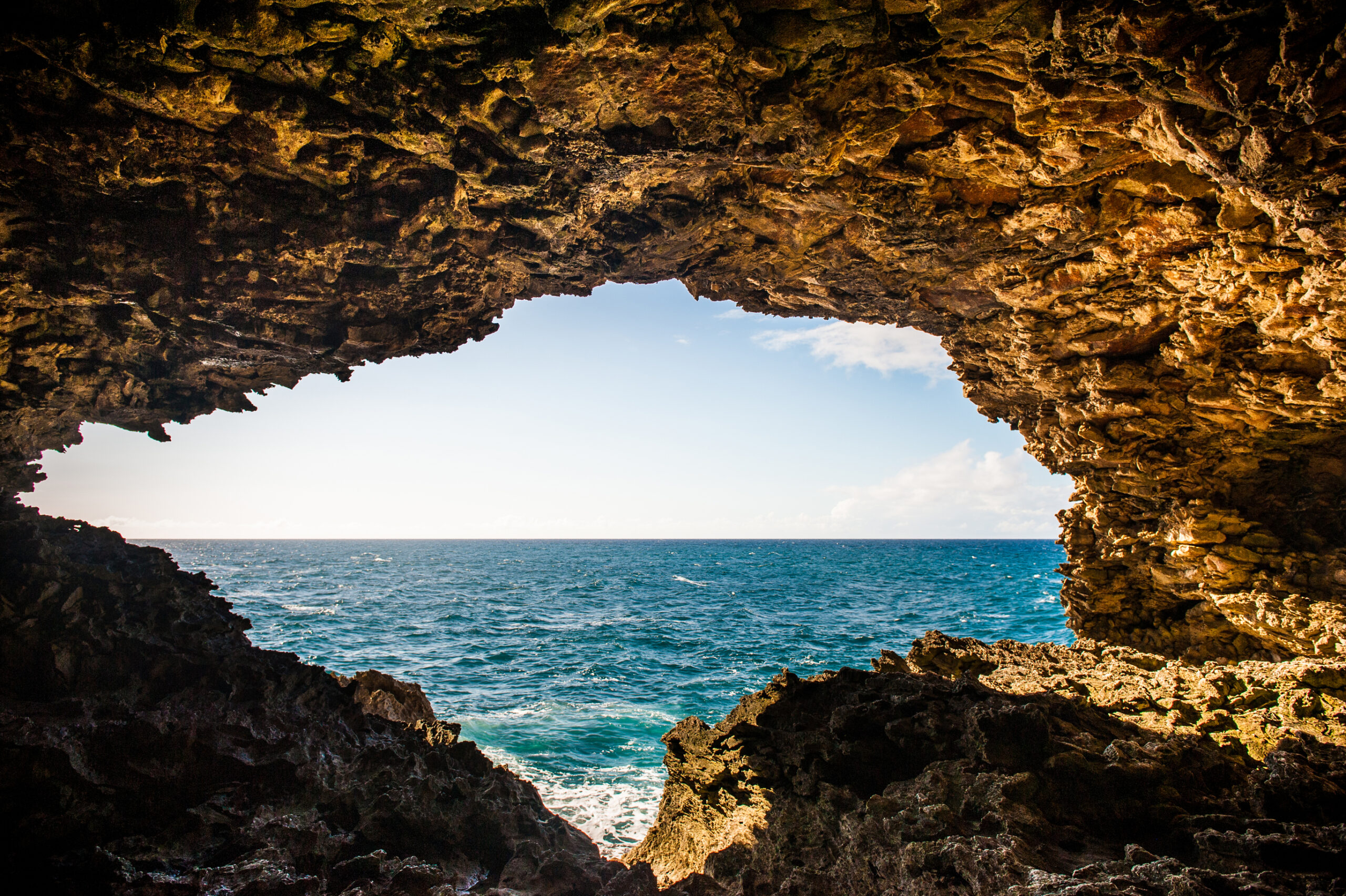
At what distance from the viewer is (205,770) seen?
6.80 meters

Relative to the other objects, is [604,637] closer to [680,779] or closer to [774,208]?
[680,779]

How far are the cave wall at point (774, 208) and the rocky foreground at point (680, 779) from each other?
10.7 ft

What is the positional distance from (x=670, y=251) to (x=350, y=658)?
903 inches

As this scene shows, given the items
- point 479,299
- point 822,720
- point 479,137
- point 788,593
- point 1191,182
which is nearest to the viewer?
point 1191,182

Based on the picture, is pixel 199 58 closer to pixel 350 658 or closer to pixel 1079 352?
pixel 1079 352

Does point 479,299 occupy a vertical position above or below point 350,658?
above

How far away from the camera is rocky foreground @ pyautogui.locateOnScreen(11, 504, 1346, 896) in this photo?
485 centimetres

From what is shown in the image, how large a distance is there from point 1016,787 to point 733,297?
9128mm

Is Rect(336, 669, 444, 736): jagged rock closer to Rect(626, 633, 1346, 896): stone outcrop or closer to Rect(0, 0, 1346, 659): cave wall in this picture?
Rect(626, 633, 1346, 896): stone outcrop

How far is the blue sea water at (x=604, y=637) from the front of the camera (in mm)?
14664

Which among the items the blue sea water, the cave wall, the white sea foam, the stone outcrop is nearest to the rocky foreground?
the stone outcrop

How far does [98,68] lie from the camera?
5379mm

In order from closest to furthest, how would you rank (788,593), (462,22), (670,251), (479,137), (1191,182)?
(462,22) → (1191,182) → (479,137) → (670,251) → (788,593)

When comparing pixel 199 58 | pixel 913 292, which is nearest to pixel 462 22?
pixel 199 58
